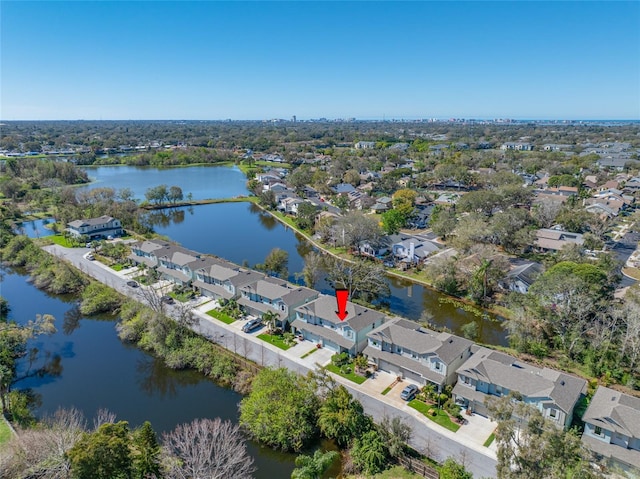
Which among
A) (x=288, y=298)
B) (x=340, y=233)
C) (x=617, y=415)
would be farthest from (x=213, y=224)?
(x=617, y=415)

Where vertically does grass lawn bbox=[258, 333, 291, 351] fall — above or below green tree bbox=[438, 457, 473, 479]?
below

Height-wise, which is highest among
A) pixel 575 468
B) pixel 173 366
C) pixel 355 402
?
pixel 575 468


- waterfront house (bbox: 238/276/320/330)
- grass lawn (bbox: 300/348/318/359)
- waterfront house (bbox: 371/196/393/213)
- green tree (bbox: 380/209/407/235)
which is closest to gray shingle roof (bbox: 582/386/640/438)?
grass lawn (bbox: 300/348/318/359)

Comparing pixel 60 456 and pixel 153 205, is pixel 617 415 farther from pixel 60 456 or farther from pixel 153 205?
pixel 153 205

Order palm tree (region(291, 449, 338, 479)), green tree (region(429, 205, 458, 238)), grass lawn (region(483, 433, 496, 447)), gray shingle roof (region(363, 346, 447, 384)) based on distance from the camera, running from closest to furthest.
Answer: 1. palm tree (region(291, 449, 338, 479))
2. grass lawn (region(483, 433, 496, 447))
3. gray shingle roof (region(363, 346, 447, 384))
4. green tree (region(429, 205, 458, 238))

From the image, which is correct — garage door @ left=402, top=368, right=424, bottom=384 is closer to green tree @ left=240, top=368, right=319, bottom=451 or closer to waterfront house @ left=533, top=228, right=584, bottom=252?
green tree @ left=240, top=368, right=319, bottom=451
